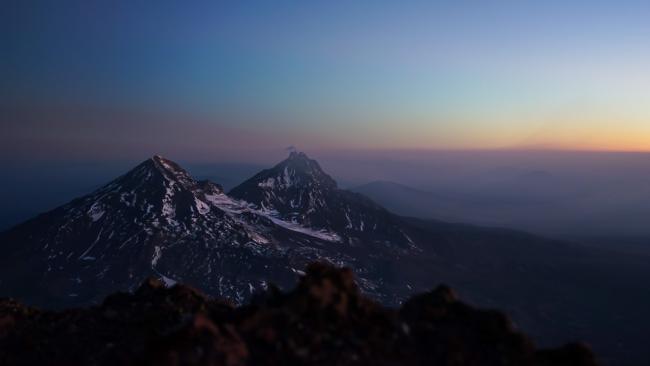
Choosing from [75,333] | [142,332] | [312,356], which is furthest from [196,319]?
[75,333]

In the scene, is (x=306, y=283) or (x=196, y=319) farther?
(x=306, y=283)

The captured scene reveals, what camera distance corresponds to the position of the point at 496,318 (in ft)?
92.7

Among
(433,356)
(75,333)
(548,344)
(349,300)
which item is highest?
(349,300)

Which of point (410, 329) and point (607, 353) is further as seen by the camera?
point (607, 353)

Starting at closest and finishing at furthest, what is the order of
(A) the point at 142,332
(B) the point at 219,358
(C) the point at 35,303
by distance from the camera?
(B) the point at 219,358 < (A) the point at 142,332 < (C) the point at 35,303

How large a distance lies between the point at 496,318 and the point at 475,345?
2.25 m

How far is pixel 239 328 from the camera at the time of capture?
27.1m

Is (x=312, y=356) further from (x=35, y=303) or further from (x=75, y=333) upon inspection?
(x=35, y=303)

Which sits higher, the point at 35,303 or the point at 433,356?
the point at 433,356

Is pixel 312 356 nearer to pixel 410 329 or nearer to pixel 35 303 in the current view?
pixel 410 329

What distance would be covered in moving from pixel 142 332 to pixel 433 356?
2354 centimetres

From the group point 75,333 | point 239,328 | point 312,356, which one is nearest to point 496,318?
point 312,356

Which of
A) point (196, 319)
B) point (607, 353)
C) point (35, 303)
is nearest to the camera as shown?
point (196, 319)

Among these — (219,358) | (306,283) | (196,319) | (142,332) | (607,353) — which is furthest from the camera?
(607,353)
